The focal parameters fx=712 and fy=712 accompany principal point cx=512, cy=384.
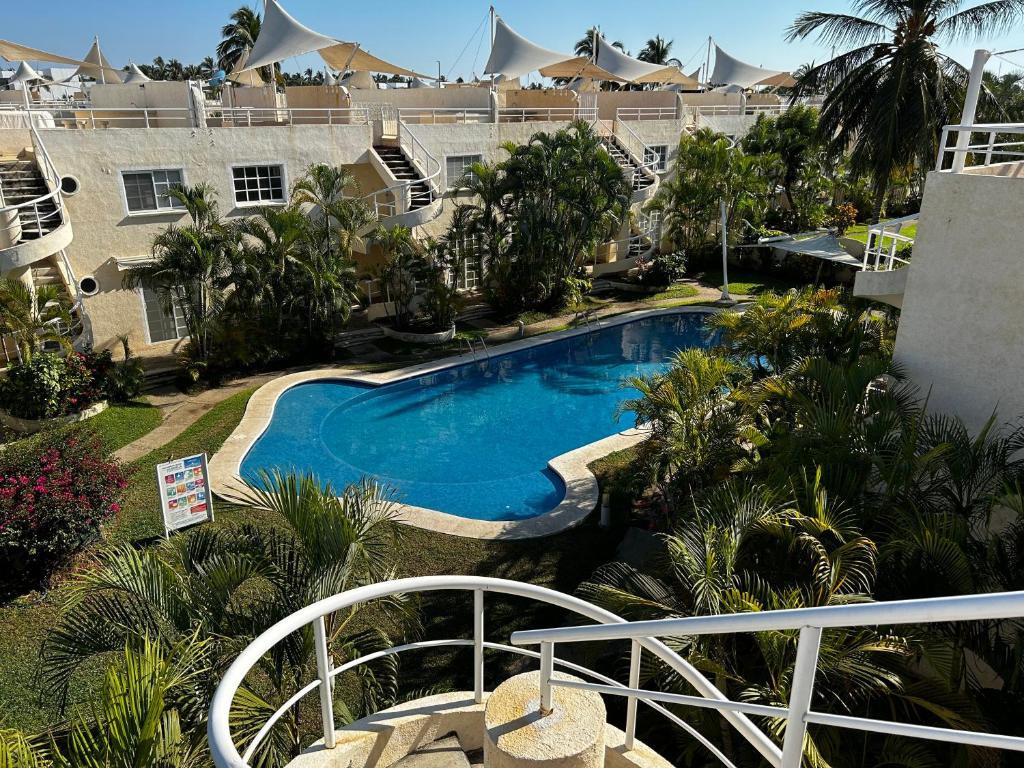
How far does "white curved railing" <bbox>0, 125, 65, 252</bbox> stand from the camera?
1570cm

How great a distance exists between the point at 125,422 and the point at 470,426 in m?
7.63

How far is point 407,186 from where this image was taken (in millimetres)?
20891

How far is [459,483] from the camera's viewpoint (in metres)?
14.5

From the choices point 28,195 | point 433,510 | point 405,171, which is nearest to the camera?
point 433,510

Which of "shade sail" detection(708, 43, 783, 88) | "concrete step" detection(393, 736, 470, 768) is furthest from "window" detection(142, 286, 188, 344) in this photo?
Result: "shade sail" detection(708, 43, 783, 88)

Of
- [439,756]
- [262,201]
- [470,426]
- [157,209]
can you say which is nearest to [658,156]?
[262,201]

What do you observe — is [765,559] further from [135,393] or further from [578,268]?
[578,268]

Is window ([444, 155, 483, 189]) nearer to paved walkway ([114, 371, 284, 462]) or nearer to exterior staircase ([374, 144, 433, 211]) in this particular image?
exterior staircase ([374, 144, 433, 211])

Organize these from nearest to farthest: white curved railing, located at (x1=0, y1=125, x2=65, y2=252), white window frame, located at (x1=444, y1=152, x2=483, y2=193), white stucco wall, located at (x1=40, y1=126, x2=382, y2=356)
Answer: white curved railing, located at (x1=0, y1=125, x2=65, y2=252) < white stucco wall, located at (x1=40, y1=126, x2=382, y2=356) < white window frame, located at (x1=444, y1=152, x2=483, y2=193)

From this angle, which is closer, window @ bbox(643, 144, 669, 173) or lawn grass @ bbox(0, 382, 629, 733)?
lawn grass @ bbox(0, 382, 629, 733)

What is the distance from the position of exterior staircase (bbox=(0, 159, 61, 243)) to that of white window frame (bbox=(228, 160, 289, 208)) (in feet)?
14.3

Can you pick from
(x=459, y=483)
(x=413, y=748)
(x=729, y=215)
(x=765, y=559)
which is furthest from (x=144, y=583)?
(x=729, y=215)

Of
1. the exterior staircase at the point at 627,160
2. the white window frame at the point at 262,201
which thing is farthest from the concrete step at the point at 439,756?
the exterior staircase at the point at 627,160

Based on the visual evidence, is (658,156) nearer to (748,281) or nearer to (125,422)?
(748,281)
